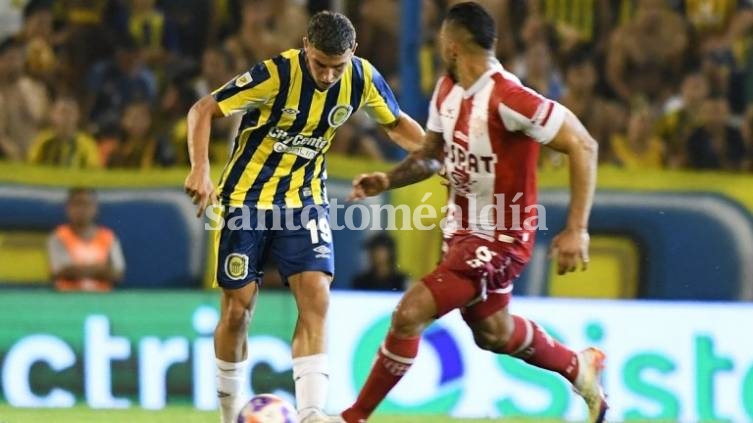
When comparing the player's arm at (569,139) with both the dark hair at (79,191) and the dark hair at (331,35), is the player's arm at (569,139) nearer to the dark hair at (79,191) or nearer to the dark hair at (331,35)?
the dark hair at (331,35)

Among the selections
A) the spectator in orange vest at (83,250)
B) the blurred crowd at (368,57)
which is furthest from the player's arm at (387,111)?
the blurred crowd at (368,57)

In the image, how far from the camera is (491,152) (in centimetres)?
727

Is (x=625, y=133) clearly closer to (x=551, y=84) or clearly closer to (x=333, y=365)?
(x=551, y=84)

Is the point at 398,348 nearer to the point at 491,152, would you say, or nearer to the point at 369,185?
the point at 369,185

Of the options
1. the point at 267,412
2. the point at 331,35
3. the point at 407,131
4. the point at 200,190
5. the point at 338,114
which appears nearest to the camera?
the point at 267,412

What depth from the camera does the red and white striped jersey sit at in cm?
716

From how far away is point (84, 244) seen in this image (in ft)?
35.3

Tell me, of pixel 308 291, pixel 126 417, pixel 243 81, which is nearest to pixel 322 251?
pixel 308 291

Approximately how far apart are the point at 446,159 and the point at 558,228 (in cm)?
345

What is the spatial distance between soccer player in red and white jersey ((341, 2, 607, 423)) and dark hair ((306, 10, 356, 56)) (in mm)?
436

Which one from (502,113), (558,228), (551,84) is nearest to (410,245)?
(558,228)

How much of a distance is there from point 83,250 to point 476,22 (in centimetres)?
449

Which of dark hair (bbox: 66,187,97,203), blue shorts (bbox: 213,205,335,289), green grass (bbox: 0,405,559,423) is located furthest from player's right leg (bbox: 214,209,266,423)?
dark hair (bbox: 66,187,97,203)

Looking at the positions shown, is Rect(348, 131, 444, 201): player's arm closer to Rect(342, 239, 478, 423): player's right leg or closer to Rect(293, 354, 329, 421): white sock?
Rect(342, 239, 478, 423): player's right leg
